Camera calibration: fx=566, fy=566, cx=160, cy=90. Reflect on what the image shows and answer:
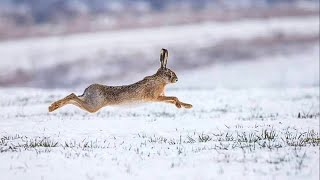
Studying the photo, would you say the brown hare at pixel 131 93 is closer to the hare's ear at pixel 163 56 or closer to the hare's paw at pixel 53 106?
the hare's ear at pixel 163 56

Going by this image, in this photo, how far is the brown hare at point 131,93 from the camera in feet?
42.1

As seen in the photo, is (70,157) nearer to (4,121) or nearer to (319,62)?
(4,121)

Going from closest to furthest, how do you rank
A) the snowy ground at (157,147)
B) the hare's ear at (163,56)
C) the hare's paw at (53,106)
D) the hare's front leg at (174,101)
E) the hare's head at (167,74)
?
the snowy ground at (157,147) < the hare's paw at (53,106) < the hare's ear at (163,56) < the hare's front leg at (174,101) < the hare's head at (167,74)

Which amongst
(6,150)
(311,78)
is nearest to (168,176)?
(6,150)

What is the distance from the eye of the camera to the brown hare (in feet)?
42.1

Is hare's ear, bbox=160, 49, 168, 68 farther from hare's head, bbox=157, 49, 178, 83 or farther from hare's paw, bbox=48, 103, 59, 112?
hare's paw, bbox=48, 103, 59, 112

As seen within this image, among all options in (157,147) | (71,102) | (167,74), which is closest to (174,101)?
(167,74)

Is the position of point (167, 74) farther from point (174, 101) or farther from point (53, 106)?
point (53, 106)

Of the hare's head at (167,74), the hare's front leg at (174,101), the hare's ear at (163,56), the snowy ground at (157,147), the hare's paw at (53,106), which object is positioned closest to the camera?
the snowy ground at (157,147)

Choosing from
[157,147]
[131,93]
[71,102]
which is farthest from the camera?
[131,93]

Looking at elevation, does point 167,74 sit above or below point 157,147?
above

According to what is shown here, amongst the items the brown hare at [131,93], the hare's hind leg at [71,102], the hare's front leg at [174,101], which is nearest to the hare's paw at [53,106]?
the hare's hind leg at [71,102]

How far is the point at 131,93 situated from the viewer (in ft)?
42.5

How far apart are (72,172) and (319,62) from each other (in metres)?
60.8
